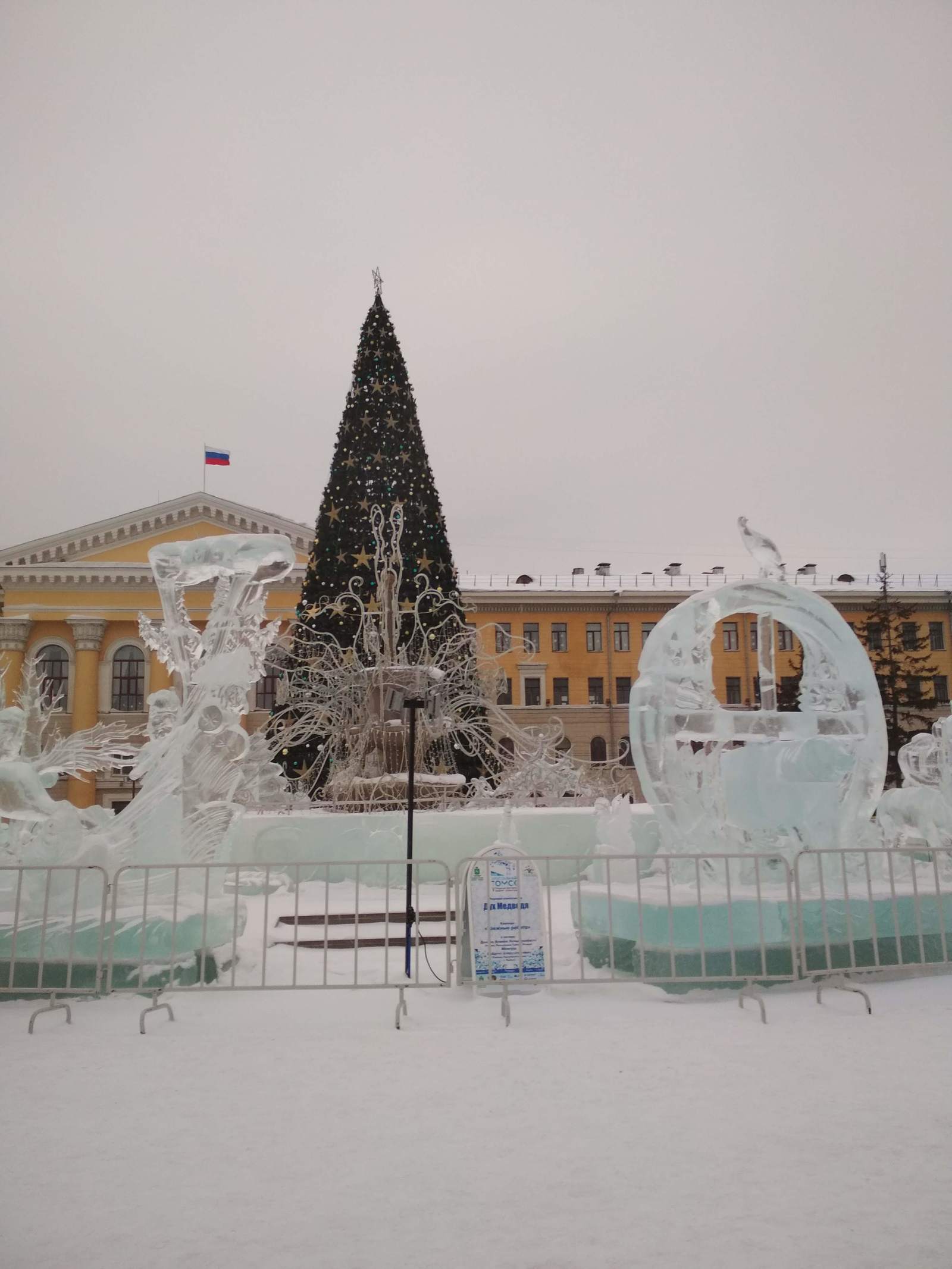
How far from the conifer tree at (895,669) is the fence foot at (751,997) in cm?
3082

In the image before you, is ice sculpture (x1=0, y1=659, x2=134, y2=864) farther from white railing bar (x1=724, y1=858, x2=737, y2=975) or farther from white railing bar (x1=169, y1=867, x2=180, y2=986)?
white railing bar (x1=724, y1=858, x2=737, y2=975)

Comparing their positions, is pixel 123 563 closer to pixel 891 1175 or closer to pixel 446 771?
pixel 446 771

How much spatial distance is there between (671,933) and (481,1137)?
2.67 metres

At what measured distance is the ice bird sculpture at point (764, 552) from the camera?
29.1ft

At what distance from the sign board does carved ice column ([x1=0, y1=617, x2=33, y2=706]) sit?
3862 centimetres

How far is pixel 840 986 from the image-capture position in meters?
6.54

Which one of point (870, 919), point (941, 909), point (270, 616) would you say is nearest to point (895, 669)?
point (270, 616)

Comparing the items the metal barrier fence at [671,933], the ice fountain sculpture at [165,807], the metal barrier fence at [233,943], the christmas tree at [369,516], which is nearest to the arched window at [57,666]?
the christmas tree at [369,516]

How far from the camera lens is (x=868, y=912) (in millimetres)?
7109

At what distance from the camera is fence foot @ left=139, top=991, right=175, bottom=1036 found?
5.80 metres

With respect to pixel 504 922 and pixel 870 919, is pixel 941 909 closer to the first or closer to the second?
pixel 870 919

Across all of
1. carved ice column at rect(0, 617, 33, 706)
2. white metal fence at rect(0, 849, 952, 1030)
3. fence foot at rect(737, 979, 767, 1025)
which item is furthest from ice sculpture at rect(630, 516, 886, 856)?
carved ice column at rect(0, 617, 33, 706)

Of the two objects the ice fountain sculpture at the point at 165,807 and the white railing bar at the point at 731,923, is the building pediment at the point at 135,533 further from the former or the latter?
the white railing bar at the point at 731,923

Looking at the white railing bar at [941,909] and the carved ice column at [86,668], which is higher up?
the carved ice column at [86,668]
